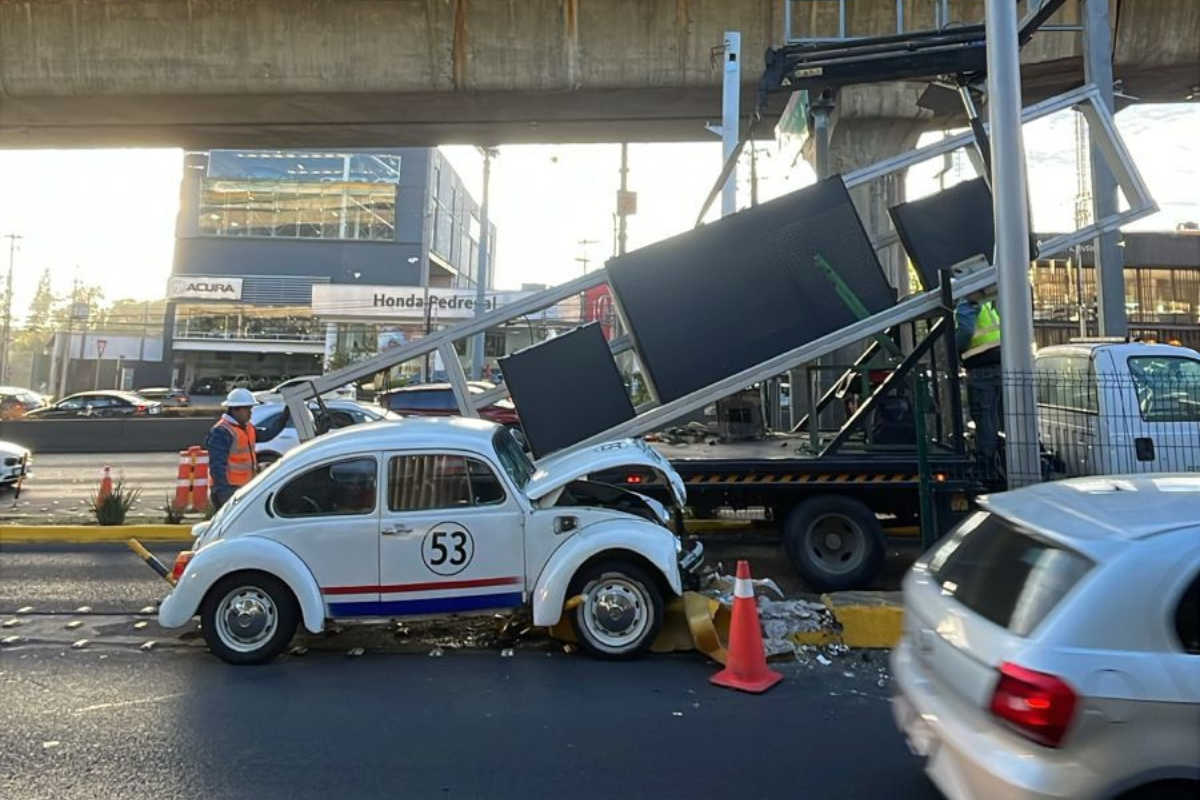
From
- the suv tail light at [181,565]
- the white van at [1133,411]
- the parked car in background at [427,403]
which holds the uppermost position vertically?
the parked car in background at [427,403]

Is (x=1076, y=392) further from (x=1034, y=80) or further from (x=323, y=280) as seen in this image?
(x=323, y=280)

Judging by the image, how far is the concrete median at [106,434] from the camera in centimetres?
2042

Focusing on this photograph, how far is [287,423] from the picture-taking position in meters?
13.3

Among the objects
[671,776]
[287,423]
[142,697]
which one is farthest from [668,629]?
[287,423]

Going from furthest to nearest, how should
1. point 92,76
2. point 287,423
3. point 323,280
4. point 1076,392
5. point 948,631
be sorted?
point 323,280 < point 287,423 < point 92,76 < point 1076,392 < point 948,631

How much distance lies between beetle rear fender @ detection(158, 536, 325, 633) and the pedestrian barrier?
6.28 m

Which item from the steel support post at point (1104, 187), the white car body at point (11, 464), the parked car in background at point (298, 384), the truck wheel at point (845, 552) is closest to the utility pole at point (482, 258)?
the parked car in background at point (298, 384)

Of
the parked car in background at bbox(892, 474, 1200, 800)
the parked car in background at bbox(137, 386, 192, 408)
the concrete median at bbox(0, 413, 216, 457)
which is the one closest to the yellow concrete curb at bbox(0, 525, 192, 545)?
the parked car in background at bbox(892, 474, 1200, 800)

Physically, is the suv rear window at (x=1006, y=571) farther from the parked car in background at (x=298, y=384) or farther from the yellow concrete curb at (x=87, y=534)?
the yellow concrete curb at (x=87, y=534)

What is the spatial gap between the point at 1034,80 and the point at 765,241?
8.48 metres

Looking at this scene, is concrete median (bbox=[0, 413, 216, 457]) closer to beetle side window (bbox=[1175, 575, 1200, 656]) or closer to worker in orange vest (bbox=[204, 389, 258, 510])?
worker in orange vest (bbox=[204, 389, 258, 510])

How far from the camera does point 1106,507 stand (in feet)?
9.20

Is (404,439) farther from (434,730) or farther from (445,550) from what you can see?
(434,730)

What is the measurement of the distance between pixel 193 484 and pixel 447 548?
7.55 m
